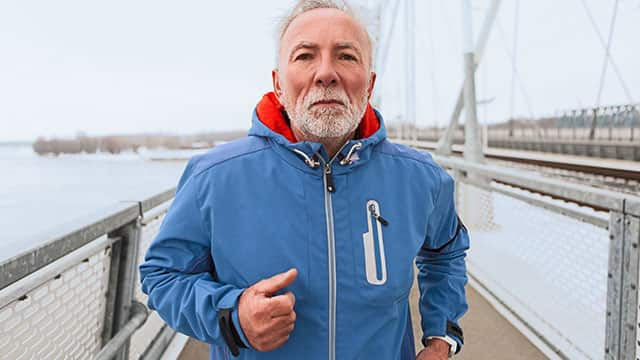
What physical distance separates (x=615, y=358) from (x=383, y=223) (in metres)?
1.12

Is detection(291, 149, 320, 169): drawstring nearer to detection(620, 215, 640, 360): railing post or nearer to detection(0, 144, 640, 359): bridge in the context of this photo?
detection(0, 144, 640, 359): bridge

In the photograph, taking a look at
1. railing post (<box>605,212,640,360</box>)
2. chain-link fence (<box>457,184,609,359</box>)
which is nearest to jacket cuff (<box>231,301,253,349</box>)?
railing post (<box>605,212,640,360</box>)

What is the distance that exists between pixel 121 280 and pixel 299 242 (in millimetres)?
1006

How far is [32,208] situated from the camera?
1492 millimetres

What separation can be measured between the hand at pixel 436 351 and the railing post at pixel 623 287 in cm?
72

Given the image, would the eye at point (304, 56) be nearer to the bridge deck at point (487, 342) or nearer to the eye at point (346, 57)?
the eye at point (346, 57)

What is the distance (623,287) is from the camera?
4.91 ft

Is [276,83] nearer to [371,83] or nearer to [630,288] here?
[371,83]

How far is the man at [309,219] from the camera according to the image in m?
0.94

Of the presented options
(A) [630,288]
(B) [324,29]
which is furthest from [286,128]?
(A) [630,288]

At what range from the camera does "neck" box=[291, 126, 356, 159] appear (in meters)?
1.01

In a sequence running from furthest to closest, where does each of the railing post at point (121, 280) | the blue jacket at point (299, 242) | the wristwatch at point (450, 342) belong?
the railing post at point (121, 280) < the wristwatch at point (450, 342) < the blue jacket at point (299, 242)

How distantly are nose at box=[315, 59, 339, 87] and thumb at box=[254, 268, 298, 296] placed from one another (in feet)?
1.28

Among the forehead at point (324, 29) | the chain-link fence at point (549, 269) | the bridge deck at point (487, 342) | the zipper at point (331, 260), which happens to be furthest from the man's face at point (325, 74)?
the bridge deck at point (487, 342)
